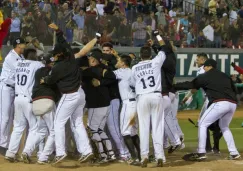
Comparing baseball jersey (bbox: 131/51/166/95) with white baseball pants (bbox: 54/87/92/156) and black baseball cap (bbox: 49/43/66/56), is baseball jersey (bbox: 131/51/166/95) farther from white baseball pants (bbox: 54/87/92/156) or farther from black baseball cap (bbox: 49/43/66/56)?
black baseball cap (bbox: 49/43/66/56)

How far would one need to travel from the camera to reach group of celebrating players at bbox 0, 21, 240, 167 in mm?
11672

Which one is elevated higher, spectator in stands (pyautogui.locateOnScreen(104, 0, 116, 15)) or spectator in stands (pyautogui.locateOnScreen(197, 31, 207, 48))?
spectator in stands (pyautogui.locateOnScreen(104, 0, 116, 15))

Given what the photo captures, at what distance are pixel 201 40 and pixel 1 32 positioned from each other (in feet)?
27.7

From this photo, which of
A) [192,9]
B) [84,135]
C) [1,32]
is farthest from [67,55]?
[192,9]

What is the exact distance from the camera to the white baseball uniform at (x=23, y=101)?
12125 millimetres

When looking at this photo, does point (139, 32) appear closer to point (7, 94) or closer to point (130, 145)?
point (7, 94)

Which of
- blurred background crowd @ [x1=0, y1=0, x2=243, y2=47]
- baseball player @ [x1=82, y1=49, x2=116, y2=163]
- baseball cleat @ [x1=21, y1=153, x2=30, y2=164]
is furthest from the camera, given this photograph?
blurred background crowd @ [x1=0, y1=0, x2=243, y2=47]

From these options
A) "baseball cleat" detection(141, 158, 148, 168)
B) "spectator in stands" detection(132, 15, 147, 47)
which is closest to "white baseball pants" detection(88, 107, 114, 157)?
"baseball cleat" detection(141, 158, 148, 168)

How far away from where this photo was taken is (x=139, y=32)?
76.5 feet

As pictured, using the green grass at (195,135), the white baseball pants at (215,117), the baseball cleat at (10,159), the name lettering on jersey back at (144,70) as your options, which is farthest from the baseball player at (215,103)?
the baseball cleat at (10,159)

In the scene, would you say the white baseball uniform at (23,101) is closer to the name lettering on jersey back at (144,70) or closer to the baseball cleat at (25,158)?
the baseball cleat at (25,158)

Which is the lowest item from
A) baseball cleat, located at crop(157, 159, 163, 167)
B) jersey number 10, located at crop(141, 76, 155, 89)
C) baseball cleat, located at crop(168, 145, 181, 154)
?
baseball cleat, located at crop(168, 145, 181, 154)

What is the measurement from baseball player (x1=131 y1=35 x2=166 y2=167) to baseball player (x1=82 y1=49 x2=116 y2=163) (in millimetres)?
726

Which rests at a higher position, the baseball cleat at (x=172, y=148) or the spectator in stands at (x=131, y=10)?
the spectator in stands at (x=131, y=10)
